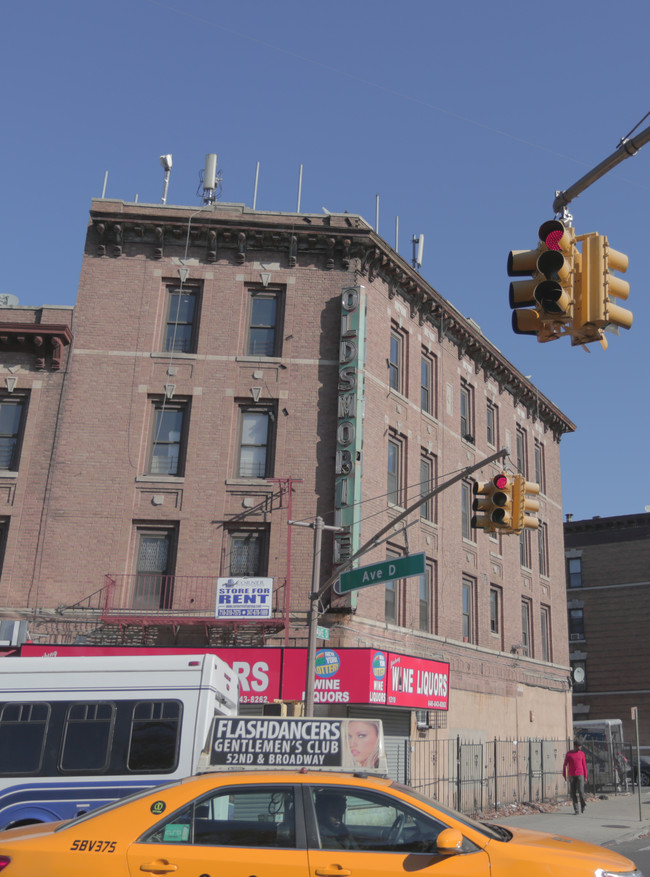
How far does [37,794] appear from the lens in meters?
10.9

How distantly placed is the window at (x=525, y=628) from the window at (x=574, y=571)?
26.1 m

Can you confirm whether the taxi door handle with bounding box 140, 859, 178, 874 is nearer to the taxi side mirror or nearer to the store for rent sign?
the taxi side mirror

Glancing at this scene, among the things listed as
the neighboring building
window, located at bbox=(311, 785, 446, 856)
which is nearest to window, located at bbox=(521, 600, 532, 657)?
the neighboring building

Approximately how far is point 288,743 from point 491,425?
85.1 ft

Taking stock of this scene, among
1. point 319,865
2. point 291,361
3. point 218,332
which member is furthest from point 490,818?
point 319,865

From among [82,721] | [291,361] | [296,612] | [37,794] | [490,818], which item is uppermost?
[291,361]

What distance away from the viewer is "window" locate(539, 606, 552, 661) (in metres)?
34.3

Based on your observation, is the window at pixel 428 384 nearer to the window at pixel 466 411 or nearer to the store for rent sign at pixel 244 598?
the window at pixel 466 411

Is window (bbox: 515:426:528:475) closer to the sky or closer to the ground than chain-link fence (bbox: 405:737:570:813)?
closer to the sky

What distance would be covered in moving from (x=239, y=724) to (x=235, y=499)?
14836 millimetres

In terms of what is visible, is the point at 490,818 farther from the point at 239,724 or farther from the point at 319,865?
the point at 319,865

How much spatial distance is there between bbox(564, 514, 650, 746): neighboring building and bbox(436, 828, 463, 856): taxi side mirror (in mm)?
50501

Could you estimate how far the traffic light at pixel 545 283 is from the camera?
7.28m

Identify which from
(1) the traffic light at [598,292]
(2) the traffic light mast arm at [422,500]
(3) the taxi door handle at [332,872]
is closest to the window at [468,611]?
(2) the traffic light mast arm at [422,500]
